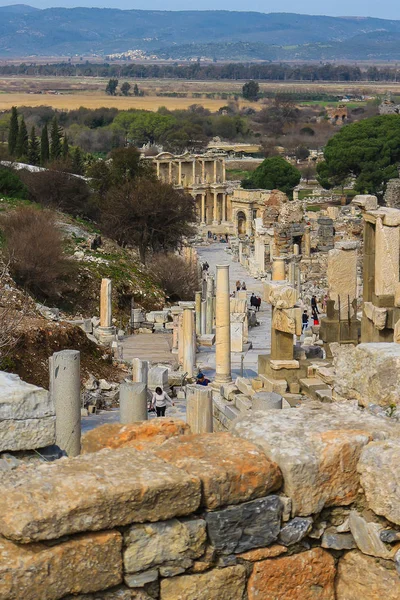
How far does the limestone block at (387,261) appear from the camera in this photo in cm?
1788

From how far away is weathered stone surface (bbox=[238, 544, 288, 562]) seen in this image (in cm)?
518

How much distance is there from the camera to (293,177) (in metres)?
76.0

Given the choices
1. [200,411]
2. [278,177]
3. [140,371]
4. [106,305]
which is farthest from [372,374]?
[278,177]

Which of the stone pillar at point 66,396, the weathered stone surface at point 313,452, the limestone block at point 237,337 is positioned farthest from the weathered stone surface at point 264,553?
the limestone block at point 237,337

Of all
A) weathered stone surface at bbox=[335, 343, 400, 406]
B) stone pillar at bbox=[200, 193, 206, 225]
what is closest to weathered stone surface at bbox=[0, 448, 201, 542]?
weathered stone surface at bbox=[335, 343, 400, 406]

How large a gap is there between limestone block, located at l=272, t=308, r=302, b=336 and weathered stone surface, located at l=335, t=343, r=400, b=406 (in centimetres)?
1048

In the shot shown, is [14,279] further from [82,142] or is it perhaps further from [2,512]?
[82,142]

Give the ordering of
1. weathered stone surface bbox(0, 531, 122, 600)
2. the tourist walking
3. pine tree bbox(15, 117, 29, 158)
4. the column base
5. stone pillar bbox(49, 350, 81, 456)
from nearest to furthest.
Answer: weathered stone surface bbox(0, 531, 122, 600)
stone pillar bbox(49, 350, 81, 456)
the tourist walking
the column base
pine tree bbox(15, 117, 29, 158)

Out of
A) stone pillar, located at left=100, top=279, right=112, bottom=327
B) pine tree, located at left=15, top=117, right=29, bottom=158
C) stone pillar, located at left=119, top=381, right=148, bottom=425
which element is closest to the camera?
stone pillar, located at left=119, top=381, right=148, bottom=425

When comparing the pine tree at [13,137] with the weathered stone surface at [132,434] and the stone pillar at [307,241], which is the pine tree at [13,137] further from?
the weathered stone surface at [132,434]

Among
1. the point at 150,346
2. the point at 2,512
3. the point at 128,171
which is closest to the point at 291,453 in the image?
the point at 2,512

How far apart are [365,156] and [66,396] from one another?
59686mm

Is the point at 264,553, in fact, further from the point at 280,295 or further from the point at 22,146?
the point at 22,146

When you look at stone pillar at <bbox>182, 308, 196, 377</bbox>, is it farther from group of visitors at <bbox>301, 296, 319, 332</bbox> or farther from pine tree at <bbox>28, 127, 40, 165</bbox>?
pine tree at <bbox>28, 127, 40, 165</bbox>
